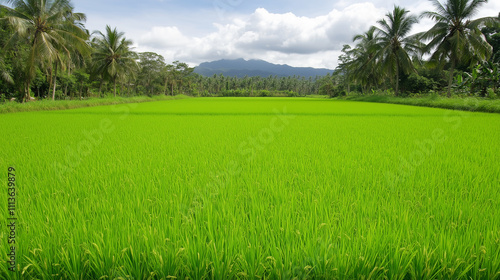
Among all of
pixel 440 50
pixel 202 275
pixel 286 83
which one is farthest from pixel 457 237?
pixel 286 83

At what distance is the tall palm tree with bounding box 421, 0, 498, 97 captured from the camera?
47.9ft

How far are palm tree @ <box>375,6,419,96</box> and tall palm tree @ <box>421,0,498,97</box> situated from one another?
3297 mm

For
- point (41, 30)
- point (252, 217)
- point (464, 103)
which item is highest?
point (41, 30)

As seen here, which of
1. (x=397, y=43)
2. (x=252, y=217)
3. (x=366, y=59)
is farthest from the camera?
(x=366, y=59)

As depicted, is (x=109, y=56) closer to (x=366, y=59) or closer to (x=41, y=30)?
(x=41, y=30)

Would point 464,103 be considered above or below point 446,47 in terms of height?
below

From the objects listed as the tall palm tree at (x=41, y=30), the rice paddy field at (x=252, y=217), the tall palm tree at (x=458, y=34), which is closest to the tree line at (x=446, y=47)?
the tall palm tree at (x=458, y=34)

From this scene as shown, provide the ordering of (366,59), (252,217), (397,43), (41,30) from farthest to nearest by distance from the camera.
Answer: (366,59)
(397,43)
(41,30)
(252,217)

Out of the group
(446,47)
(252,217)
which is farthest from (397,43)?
(252,217)

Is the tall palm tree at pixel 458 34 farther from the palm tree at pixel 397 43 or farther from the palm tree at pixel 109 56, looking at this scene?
the palm tree at pixel 109 56

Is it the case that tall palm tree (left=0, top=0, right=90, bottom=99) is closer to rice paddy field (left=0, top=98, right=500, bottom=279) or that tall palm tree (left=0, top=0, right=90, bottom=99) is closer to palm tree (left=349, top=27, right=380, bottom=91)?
rice paddy field (left=0, top=98, right=500, bottom=279)

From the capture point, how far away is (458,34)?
1472cm

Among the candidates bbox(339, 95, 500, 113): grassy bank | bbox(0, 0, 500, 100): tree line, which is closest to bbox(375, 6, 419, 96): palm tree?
bbox(0, 0, 500, 100): tree line

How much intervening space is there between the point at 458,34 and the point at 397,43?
586cm
